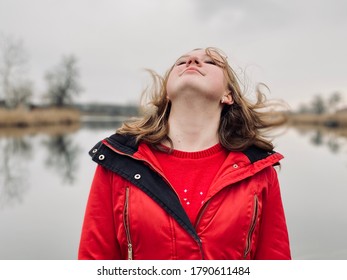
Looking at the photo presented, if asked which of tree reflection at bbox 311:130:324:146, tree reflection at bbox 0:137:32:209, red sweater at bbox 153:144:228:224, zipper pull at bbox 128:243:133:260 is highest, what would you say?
tree reflection at bbox 311:130:324:146

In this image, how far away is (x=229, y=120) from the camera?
1.81m

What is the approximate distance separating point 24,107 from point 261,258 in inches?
822

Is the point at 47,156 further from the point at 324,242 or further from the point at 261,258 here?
the point at 261,258

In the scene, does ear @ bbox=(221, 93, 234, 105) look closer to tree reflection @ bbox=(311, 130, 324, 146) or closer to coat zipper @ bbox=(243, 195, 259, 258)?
coat zipper @ bbox=(243, 195, 259, 258)

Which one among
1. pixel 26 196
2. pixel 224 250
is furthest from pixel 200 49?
pixel 26 196

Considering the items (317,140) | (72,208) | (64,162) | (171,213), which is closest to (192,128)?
(171,213)

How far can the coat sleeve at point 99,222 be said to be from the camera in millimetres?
1555

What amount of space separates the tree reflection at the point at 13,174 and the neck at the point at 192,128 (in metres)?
6.50

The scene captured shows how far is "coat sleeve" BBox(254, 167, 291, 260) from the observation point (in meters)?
1.61

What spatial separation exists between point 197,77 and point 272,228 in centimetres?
71

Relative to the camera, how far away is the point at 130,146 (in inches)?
63.6

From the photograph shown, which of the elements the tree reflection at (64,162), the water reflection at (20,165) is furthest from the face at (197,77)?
the tree reflection at (64,162)

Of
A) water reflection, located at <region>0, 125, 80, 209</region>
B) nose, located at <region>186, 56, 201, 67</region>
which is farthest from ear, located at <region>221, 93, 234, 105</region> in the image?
water reflection, located at <region>0, 125, 80, 209</region>

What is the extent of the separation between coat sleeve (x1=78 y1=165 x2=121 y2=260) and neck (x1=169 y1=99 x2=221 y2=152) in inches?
13.1
